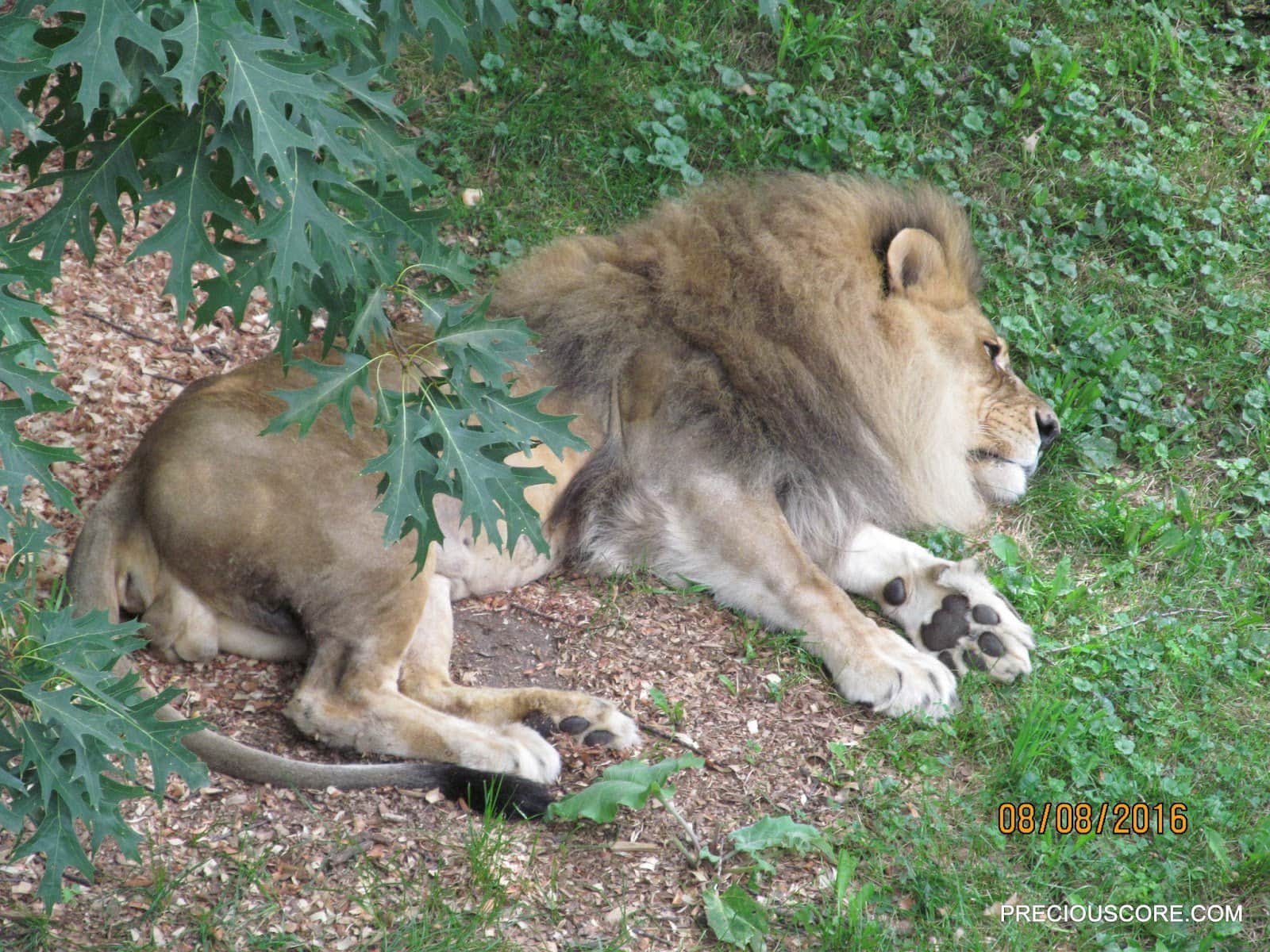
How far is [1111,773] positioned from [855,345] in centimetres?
149

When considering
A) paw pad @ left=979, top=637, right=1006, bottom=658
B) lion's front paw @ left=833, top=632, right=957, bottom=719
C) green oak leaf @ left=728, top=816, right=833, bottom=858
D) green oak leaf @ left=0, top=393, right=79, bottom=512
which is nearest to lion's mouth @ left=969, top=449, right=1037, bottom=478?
paw pad @ left=979, top=637, right=1006, bottom=658

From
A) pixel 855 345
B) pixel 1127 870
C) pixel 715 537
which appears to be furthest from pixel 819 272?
pixel 1127 870

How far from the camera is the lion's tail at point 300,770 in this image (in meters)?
2.88

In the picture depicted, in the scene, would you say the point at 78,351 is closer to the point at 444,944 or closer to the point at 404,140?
the point at 404,140

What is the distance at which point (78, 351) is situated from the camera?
412cm

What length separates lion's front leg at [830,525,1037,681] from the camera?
11.6ft

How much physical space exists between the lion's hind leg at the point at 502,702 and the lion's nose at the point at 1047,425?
183 cm

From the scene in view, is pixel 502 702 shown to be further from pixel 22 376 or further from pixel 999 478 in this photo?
pixel 999 478

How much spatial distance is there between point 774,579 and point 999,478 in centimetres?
98

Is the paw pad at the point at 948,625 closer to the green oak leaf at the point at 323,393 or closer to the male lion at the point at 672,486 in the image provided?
the male lion at the point at 672,486

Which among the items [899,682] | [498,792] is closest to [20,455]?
[498,792]

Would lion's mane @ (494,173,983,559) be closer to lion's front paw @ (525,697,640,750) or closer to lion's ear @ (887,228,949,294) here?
lion's ear @ (887,228,949,294)

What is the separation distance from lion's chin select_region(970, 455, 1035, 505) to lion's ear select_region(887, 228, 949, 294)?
60 cm

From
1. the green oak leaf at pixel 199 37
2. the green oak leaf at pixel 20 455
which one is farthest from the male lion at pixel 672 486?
the green oak leaf at pixel 199 37
